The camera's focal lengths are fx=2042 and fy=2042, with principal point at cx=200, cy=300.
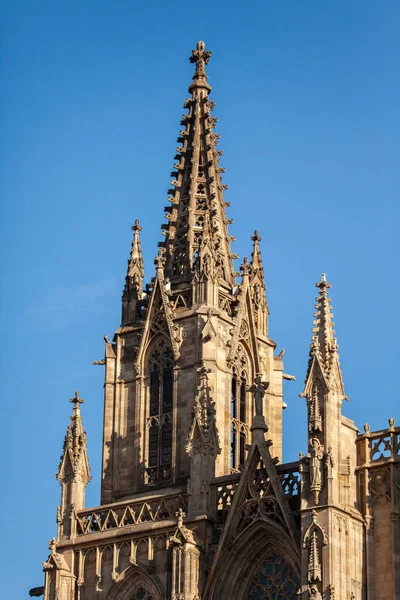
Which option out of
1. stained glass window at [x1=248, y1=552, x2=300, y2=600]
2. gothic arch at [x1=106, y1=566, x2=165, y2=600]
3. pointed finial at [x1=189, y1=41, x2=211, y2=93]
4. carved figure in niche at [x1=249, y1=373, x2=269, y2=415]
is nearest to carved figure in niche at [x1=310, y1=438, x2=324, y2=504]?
stained glass window at [x1=248, y1=552, x2=300, y2=600]

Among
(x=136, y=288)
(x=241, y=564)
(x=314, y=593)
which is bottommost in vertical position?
(x=314, y=593)

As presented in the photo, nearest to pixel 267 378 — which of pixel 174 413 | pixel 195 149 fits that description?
pixel 174 413

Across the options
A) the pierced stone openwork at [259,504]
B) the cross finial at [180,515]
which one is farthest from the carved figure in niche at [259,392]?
the cross finial at [180,515]

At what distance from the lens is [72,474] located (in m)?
56.3

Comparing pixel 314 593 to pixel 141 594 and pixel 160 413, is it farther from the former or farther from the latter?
pixel 160 413

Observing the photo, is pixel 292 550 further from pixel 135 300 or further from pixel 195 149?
pixel 195 149

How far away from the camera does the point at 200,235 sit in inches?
2359

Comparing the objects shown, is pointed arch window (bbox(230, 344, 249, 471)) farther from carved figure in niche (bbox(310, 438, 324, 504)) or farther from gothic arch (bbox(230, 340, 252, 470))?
carved figure in niche (bbox(310, 438, 324, 504))

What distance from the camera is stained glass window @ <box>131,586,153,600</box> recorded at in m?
53.7

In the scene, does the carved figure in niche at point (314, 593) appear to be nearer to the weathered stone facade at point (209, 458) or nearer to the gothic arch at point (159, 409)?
the weathered stone facade at point (209, 458)

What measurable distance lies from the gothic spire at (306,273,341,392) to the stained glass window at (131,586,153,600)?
25.2 ft

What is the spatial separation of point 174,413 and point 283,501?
6.66 metres

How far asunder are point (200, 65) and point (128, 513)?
15653 millimetres

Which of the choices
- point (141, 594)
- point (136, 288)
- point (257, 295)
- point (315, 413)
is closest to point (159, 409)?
point (136, 288)
